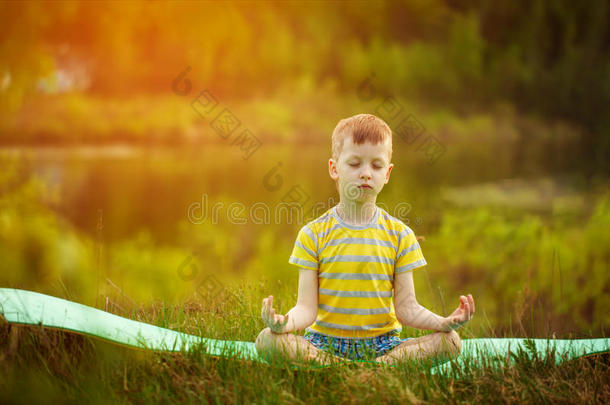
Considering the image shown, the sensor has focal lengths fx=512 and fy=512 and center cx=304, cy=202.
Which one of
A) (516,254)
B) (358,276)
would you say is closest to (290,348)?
(358,276)

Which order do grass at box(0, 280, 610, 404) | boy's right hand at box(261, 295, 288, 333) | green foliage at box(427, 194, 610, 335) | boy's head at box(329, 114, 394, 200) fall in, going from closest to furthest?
1. grass at box(0, 280, 610, 404)
2. boy's right hand at box(261, 295, 288, 333)
3. boy's head at box(329, 114, 394, 200)
4. green foliage at box(427, 194, 610, 335)

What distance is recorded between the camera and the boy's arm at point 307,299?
6.48ft

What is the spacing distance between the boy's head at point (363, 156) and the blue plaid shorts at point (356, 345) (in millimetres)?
568

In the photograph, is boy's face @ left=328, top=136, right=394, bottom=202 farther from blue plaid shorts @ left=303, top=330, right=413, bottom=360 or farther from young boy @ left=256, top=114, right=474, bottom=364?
blue plaid shorts @ left=303, top=330, right=413, bottom=360

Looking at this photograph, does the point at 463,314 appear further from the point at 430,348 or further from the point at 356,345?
the point at 356,345

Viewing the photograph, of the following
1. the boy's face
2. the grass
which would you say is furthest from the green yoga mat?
the boy's face

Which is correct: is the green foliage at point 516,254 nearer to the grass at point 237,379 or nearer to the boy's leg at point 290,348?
the grass at point 237,379

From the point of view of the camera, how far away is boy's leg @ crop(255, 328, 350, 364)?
193cm

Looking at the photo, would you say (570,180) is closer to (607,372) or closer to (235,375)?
(607,372)

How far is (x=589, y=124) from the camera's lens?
20.4 feet

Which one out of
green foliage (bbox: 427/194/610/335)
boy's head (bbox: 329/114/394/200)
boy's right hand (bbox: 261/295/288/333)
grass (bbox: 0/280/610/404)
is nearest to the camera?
grass (bbox: 0/280/610/404)

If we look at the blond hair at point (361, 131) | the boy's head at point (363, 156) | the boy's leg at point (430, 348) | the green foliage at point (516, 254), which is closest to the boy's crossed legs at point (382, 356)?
the boy's leg at point (430, 348)

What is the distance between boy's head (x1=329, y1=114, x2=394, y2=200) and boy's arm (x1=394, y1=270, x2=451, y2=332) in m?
0.36

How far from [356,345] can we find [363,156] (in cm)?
75
